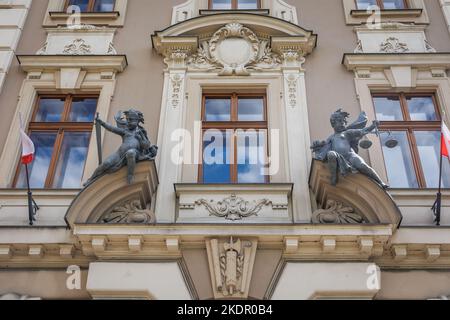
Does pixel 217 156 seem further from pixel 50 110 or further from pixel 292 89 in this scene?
pixel 50 110

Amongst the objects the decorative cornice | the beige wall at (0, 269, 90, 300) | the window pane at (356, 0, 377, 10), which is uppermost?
the window pane at (356, 0, 377, 10)

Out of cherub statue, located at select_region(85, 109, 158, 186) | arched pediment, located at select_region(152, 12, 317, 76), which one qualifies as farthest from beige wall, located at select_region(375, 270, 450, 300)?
arched pediment, located at select_region(152, 12, 317, 76)

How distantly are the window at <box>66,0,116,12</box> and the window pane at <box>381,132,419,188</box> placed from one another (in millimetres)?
5913

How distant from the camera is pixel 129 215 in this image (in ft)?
22.9

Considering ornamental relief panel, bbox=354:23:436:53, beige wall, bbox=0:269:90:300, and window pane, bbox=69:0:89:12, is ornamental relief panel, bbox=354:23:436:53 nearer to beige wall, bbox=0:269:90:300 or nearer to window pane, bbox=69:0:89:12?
window pane, bbox=69:0:89:12

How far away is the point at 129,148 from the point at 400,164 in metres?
4.13

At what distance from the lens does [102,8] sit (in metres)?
10.2

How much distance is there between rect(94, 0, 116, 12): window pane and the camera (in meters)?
10.1

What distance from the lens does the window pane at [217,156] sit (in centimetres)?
764

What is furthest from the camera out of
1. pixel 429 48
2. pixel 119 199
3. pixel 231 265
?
pixel 429 48

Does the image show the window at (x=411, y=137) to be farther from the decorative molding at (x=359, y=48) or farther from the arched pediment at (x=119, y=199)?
the arched pediment at (x=119, y=199)

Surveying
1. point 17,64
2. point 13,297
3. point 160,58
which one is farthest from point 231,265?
point 17,64

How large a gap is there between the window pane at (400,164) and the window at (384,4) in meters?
3.14
